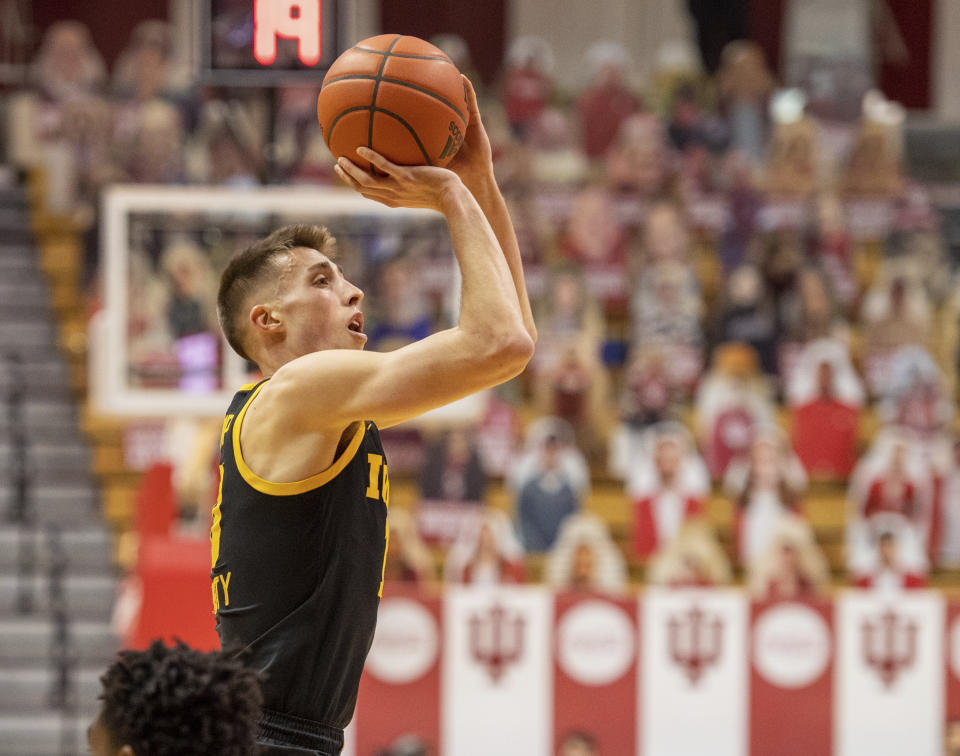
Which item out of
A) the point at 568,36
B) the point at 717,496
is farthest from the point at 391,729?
the point at 568,36

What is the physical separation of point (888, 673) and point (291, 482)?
20.6 ft

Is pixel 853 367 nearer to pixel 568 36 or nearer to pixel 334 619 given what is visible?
pixel 568 36

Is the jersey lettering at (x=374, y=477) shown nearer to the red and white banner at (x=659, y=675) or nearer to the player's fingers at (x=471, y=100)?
the player's fingers at (x=471, y=100)

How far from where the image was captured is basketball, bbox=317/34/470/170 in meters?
3.04

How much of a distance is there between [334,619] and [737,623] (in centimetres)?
586

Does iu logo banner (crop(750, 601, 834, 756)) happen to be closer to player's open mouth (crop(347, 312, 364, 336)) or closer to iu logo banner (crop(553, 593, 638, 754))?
iu logo banner (crop(553, 593, 638, 754))

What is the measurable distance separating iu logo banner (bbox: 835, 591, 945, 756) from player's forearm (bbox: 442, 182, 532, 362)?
6.13 m

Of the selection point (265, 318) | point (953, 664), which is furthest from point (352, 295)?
point (953, 664)

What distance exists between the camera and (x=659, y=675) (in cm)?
846

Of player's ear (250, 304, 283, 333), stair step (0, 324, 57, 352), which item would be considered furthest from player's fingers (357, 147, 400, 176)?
stair step (0, 324, 57, 352)

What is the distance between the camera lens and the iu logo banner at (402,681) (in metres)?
8.41

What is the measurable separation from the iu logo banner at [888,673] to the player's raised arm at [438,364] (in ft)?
20.1

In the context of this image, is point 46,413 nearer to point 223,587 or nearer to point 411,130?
point 223,587

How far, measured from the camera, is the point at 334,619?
2941 millimetres
